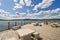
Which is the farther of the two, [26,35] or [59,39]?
[59,39]

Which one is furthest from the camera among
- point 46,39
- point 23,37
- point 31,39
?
point 46,39

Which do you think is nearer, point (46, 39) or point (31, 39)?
point (31, 39)

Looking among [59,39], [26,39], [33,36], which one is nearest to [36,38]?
[33,36]

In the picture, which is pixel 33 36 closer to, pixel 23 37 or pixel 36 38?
pixel 36 38

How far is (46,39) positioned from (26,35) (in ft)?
7.64

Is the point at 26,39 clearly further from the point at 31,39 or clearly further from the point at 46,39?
the point at 46,39

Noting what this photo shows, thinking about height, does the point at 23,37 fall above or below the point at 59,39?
above

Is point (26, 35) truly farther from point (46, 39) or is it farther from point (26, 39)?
point (46, 39)

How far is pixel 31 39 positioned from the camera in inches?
261

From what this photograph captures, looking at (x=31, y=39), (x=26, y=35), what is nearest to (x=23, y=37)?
(x=26, y=35)

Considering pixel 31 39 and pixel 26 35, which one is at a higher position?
pixel 26 35

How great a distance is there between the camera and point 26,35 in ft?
20.2

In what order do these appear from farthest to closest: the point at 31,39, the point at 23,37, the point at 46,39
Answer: the point at 46,39 < the point at 31,39 < the point at 23,37

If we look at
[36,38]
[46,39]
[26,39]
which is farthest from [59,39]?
[26,39]
